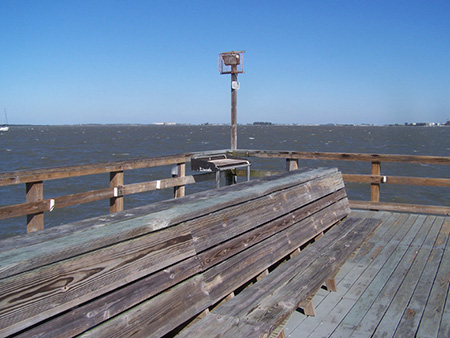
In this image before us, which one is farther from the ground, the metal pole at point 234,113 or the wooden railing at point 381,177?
the metal pole at point 234,113

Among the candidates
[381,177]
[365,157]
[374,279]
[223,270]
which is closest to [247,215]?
[223,270]

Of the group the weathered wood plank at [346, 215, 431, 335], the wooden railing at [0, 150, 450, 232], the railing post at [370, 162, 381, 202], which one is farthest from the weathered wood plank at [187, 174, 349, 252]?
the railing post at [370, 162, 381, 202]

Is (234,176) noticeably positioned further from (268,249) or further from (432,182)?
(268,249)

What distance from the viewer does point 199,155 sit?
19.6ft

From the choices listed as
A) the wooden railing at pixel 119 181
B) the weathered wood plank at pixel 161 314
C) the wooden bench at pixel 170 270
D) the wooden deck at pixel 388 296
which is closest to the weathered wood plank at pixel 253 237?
the wooden bench at pixel 170 270

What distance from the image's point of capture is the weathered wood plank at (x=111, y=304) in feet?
4.55

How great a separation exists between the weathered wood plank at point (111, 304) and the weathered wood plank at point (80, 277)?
0.08ft

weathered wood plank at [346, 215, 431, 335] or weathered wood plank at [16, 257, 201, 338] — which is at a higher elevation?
weathered wood plank at [16, 257, 201, 338]

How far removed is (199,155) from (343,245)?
9.74 feet

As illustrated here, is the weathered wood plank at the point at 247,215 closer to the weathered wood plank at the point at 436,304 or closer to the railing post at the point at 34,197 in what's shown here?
the weathered wood plank at the point at 436,304

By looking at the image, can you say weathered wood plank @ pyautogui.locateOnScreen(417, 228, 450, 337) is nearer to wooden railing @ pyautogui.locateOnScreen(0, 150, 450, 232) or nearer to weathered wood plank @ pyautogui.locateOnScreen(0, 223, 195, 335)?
weathered wood plank @ pyautogui.locateOnScreen(0, 223, 195, 335)

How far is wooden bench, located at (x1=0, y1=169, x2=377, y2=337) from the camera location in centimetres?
140

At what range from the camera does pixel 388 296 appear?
3.07 meters

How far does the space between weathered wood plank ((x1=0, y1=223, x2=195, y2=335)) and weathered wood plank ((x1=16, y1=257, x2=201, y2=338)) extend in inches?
1.0
